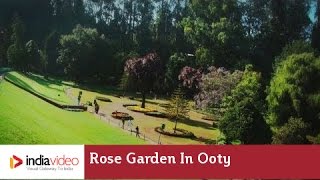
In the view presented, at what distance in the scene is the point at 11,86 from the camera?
158ft

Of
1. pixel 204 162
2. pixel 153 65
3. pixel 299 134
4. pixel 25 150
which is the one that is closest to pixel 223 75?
pixel 153 65

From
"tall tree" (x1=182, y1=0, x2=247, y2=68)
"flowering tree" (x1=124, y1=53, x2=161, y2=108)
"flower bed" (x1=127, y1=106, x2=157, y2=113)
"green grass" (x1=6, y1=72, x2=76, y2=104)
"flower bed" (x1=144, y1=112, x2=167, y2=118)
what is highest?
"tall tree" (x1=182, y1=0, x2=247, y2=68)

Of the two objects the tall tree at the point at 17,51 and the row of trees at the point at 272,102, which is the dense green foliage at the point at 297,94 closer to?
the row of trees at the point at 272,102

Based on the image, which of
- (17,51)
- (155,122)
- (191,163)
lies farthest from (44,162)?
(17,51)

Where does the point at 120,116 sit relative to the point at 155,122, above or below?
above

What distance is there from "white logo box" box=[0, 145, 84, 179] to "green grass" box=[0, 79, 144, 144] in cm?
221

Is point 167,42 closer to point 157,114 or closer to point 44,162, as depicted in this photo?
point 157,114

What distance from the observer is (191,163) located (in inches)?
1171

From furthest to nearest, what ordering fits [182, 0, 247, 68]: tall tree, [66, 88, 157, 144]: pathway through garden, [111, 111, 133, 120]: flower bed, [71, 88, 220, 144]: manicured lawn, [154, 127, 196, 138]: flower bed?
[182, 0, 247, 68]: tall tree → [111, 111, 133, 120]: flower bed → [154, 127, 196, 138]: flower bed → [71, 88, 220, 144]: manicured lawn → [66, 88, 157, 144]: pathway through garden

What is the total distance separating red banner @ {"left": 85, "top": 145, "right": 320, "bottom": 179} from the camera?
95.0ft

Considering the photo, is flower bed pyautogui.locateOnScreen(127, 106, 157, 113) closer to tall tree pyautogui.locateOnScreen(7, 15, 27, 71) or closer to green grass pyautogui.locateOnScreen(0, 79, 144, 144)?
Answer: green grass pyautogui.locateOnScreen(0, 79, 144, 144)

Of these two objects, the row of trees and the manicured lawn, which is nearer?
the row of trees

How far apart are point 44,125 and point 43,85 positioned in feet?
79.0

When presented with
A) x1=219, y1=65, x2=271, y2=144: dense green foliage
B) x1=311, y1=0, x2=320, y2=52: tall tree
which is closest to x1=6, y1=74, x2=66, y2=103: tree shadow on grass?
x1=219, y1=65, x2=271, y2=144: dense green foliage
